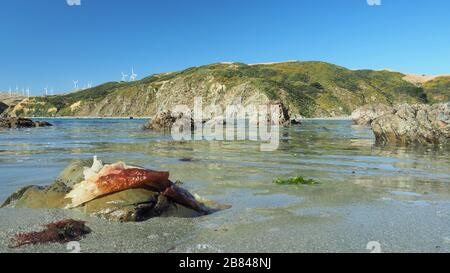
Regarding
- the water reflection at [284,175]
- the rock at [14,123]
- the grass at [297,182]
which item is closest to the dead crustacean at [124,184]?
the water reflection at [284,175]

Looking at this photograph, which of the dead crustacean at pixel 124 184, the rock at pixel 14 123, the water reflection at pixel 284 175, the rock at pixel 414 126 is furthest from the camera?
the rock at pixel 14 123

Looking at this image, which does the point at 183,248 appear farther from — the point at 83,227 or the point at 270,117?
the point at 270,117

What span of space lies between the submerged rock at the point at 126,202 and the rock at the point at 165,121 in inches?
1928

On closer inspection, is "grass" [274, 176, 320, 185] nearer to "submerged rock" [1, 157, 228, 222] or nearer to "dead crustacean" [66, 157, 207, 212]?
"submerged rock" [1, 157, 228, 222]

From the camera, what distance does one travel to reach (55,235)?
24.2 ft

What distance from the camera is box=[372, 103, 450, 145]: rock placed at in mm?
33472

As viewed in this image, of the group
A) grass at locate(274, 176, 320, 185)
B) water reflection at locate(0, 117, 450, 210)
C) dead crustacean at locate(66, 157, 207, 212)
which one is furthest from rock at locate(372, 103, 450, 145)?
dead crustacean at locate(66, 157, 207, 212)

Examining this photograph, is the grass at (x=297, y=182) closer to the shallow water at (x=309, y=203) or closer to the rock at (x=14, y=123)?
the shallow water at (x=309, y=203)

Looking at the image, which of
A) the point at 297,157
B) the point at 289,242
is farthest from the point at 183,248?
the point at 297,157

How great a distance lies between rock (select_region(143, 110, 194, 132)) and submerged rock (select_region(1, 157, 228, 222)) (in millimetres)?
48966

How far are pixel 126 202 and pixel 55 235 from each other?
1.74 m

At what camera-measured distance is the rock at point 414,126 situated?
33472 millimetres

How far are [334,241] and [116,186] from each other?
15.1ft

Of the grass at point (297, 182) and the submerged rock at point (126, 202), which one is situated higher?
the submerged rock at point (126, 202)
